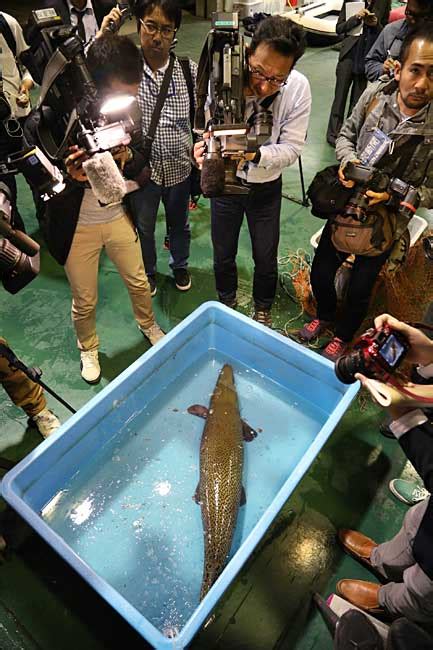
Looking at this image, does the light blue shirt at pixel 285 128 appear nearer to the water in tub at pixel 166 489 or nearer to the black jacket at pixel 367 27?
the water in tub at pixel 166 489

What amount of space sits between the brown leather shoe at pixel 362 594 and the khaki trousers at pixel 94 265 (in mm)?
1992

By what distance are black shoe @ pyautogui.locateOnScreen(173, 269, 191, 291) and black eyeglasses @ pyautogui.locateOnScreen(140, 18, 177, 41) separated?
1.67 m

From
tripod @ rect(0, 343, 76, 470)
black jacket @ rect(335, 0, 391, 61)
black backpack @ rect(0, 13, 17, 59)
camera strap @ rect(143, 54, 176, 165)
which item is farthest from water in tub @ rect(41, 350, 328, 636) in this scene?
black jacket @ rect(335, 0, 391, 61)

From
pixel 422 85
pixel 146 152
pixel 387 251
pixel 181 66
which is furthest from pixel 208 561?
pixel 181 66

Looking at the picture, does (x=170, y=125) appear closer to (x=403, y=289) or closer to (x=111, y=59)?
(x=111, y=59)

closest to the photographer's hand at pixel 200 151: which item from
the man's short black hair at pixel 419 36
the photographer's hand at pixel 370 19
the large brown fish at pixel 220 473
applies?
the man's short black hair at pixel 419 36

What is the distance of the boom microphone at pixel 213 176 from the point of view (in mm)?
2191

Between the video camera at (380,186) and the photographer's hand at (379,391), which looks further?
the video camera at (380,186)

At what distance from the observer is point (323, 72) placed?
7.54 m

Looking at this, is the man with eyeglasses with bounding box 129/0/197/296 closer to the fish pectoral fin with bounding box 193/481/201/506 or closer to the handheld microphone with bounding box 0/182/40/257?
the handheld microphone with bounding box 0/182/40/257

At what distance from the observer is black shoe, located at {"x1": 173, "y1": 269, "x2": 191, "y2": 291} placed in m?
3.64

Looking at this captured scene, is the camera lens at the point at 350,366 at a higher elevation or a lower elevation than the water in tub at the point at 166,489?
higher

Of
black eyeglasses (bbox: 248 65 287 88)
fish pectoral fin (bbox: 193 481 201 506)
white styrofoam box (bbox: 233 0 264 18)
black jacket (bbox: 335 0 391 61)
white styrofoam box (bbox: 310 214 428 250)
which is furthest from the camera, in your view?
white styrofoam box (bbox: 233 0 264 18)

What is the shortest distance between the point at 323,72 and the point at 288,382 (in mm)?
6751
